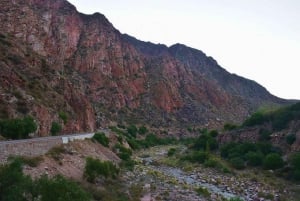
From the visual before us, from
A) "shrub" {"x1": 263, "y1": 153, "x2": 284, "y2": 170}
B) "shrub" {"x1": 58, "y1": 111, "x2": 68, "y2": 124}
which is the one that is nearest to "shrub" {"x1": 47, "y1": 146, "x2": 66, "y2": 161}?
"shrub" {"x1": 58, "y1": 111, "x2": 68, "y2": 124}

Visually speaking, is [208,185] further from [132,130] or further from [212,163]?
[132,130]

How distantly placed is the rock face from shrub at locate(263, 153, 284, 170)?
1167 inches

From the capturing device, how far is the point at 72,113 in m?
71.2

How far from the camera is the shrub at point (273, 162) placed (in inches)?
2073

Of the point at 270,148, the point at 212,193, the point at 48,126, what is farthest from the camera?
the point at 270,148

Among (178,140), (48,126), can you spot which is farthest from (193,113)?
(48,126)

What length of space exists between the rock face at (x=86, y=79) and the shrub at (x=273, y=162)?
97.2 feet

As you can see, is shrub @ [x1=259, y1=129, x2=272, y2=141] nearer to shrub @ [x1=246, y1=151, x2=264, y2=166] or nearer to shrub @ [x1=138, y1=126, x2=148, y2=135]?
shrub @ [x1=246, y1=151, x2=264, y2=166]

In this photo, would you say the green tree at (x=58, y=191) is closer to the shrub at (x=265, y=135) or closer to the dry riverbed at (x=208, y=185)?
the dry riverbed at (x=208, y=185)

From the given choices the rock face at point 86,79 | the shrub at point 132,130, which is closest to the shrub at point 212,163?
the rock face at point 86,79

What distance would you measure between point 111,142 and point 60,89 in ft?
59.4

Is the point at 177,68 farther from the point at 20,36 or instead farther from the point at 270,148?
the point at 270,148

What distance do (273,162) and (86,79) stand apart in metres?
77.7

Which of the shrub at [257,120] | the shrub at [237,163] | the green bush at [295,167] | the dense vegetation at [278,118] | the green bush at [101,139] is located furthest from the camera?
the shrub at [257,120]
